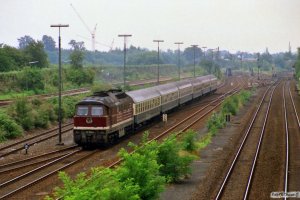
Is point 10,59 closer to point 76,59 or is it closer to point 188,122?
point 76,59

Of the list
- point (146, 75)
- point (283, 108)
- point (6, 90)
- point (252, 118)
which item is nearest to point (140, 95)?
point (252, 118)

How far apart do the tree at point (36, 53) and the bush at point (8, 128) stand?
57.5 meters

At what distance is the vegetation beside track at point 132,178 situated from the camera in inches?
515

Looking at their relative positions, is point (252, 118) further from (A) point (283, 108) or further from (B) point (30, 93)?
(B) point (30, 93)

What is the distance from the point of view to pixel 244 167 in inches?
1056

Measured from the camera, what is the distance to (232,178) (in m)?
24.2

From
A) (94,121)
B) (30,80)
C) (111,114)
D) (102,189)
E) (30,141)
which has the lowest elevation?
(30,141)

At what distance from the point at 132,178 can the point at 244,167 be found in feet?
44.8

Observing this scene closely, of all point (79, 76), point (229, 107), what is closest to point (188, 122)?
point (229, 107)

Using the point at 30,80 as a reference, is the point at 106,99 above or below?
below

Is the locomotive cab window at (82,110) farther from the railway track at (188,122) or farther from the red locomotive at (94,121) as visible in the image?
the railway track at (188,122)

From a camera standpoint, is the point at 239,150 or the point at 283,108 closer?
the point at 239,150

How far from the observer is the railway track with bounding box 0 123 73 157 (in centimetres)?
3198

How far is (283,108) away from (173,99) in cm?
1532
